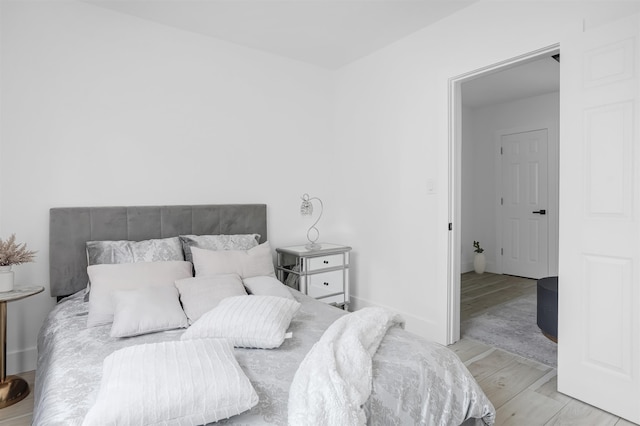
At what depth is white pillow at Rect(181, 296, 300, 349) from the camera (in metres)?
1.65

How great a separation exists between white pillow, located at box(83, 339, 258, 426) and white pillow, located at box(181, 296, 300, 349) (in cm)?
31

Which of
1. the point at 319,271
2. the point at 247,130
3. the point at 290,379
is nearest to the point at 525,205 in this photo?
the point at 319,271

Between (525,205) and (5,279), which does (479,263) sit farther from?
(5,279)

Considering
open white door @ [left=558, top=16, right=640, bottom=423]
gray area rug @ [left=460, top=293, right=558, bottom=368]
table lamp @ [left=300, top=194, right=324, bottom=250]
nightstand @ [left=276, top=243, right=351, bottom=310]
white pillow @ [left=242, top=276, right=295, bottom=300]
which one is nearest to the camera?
open white door @ [left=558, top=16, right=640, bottom=423]

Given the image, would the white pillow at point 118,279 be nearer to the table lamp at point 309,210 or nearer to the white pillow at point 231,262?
the white pillow at point 231,262

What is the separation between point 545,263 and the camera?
5172mm

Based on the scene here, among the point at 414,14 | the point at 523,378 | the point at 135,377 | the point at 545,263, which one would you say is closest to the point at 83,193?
the point at 135,377

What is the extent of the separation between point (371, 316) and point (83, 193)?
223 centimetres

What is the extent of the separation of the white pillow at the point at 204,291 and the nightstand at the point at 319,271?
1051mm

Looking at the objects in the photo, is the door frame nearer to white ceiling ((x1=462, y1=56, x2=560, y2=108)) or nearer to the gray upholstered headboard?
white ceiling ((x1=462, y1=56, x2=560, y2=108))

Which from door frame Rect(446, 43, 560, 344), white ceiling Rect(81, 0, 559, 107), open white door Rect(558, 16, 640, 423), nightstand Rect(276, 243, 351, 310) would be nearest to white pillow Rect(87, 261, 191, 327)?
nightstand Rect(276, 243, 351, 310)

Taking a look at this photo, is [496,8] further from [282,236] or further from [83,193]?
[83,193]

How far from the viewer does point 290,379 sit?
4.59ft

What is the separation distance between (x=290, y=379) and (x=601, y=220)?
1874mm
